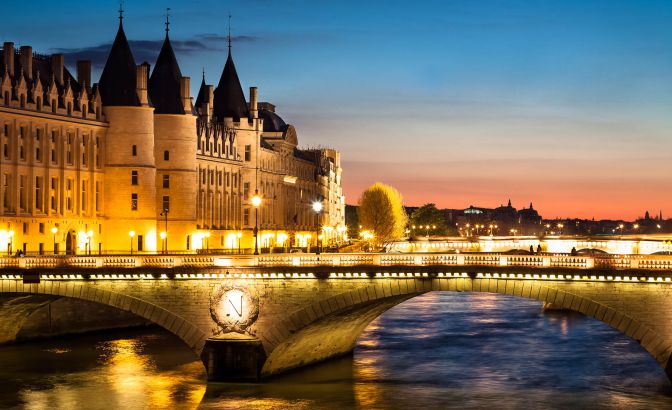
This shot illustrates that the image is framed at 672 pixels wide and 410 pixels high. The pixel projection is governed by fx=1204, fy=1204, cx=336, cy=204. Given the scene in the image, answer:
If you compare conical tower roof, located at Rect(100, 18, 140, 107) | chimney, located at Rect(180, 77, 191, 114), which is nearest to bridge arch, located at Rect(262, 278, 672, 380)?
conical tower roof, located at Rect(100, 18, 140, 107)

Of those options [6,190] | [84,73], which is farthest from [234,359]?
[84,73]

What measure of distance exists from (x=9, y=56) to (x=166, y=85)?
833 inches

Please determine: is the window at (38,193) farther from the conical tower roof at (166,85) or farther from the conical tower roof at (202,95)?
the conical tower roof at (202,95)

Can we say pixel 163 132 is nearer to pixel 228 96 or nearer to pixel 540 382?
pixel 228 96

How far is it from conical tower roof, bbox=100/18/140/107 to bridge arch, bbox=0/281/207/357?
47462 millimetres

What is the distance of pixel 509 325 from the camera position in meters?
99.5

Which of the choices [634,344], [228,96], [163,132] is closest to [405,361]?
[634,344]

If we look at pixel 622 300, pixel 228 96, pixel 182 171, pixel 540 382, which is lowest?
pixel 540 382

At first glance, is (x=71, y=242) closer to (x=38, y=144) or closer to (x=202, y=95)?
(x=38, y=144)

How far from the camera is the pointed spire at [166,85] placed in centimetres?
12262

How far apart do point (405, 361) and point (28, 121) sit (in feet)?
154

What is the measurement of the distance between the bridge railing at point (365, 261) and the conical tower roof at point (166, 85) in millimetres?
52075

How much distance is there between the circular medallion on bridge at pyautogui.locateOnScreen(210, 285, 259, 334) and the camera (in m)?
64.3

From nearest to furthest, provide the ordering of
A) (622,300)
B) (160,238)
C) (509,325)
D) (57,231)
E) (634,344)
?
(622,300)
(634,344)
(509,325)
(57,231)
(160,238)
